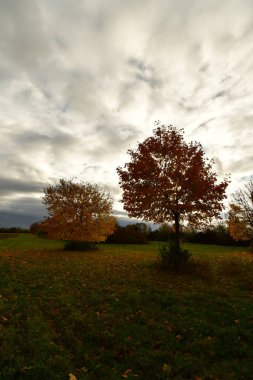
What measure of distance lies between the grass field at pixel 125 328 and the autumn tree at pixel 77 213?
54.9 feet

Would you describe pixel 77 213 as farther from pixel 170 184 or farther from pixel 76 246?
pixel 170 184

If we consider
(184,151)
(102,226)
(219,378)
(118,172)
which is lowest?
(219,378)

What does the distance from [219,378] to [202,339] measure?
1.98 metres

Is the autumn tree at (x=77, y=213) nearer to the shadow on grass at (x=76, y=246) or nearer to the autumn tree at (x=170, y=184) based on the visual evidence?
the shadow on grass at (x=76, y=246)

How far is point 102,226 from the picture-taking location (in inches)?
1347

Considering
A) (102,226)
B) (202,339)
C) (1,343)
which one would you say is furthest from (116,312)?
(102,226)

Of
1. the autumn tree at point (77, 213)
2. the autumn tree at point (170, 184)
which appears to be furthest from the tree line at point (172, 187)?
the autumn tree at point (77, 213)

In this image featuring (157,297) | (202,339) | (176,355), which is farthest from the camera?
(157,297)

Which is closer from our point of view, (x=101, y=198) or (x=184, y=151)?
(x=184, y=151)

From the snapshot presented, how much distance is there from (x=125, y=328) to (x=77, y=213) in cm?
2508

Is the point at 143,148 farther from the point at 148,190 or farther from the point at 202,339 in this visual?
the point at 202,339

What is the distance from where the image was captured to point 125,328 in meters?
9.96

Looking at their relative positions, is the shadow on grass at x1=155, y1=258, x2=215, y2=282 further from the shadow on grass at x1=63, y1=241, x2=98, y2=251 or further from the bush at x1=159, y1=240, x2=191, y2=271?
the shadow on grass at x1=63, y1=241, x2=98, y2=251

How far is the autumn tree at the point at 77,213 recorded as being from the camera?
110ft
